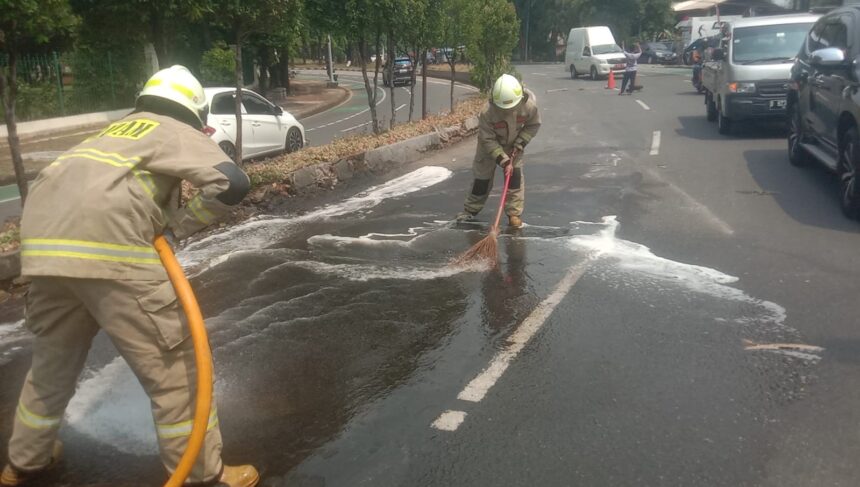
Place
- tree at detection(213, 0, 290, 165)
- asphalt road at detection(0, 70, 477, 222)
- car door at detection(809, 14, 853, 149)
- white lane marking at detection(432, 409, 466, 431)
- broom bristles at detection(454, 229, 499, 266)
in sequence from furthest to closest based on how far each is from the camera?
asphalt road at detection(0, 70, 477, 222), tree at detection(213, 0, 290, 165), car door at detection(809, 14, 853, 149), broom bristles at detection(454, 229, 499, 266), white lane marking at detection(432, 409, 466, 431)

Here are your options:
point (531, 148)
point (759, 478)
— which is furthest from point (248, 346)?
point (531, 148)

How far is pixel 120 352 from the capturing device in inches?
128

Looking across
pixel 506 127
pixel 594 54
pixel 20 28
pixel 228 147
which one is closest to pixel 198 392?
pixel 506 127

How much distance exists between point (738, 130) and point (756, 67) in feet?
5.38

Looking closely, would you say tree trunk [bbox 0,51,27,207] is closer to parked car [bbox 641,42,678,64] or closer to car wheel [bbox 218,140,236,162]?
car wheel [bbox 218,140,236,162]

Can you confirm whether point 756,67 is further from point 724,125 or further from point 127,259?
point 127,259

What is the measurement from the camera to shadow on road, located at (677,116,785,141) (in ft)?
44.9

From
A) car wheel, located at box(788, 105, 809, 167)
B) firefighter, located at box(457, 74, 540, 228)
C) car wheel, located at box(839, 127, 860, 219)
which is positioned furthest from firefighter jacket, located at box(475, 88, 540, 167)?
car wheel, located at box(788, 105, 809, 167)

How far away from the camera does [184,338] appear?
3.29m

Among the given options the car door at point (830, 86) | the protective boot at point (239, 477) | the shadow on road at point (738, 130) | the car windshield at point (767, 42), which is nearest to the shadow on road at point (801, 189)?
the car door at point (830, 86)

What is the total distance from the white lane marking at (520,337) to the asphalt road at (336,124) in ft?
25.6

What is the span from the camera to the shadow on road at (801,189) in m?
7.89

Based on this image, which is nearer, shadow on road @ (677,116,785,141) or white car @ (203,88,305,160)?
white car @ (203,88,305,160)

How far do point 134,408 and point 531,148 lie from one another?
34.5ft
